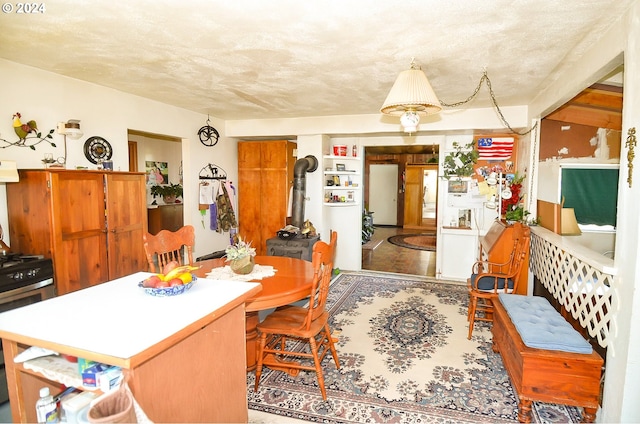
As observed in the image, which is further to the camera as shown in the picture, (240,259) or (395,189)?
(395,189)

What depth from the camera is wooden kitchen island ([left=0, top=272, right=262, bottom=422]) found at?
3.51 ft

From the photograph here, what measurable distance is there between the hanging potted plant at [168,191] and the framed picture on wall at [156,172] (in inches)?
4.2

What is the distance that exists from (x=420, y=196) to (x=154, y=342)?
10379 mm

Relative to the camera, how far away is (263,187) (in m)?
5.78

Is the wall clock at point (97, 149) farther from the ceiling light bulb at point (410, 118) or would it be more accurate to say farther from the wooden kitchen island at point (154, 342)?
the ceiling light bulb at point (410, 118)

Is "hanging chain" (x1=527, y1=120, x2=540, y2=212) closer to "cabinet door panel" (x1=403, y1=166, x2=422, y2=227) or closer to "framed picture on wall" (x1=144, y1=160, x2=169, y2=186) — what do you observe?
"framed picture on wall" (x1=144, y1=160, x2=169, y2=186)

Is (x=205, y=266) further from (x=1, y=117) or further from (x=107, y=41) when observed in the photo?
(x=1, y=117)

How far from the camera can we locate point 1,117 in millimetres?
2793

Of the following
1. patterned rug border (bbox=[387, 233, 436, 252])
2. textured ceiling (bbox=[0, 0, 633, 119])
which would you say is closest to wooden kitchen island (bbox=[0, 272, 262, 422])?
textured ceiling (bbox=[0, 0, 633, 119])

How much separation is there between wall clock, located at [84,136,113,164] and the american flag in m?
4.78

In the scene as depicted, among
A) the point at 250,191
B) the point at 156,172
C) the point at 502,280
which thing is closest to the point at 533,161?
the point at 502,280

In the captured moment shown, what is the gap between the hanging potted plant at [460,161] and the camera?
5.09 meters

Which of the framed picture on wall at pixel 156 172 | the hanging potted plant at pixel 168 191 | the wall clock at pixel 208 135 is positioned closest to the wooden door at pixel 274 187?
the wall clock at pixel 208 135

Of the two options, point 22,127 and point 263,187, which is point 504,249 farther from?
point 22,127
